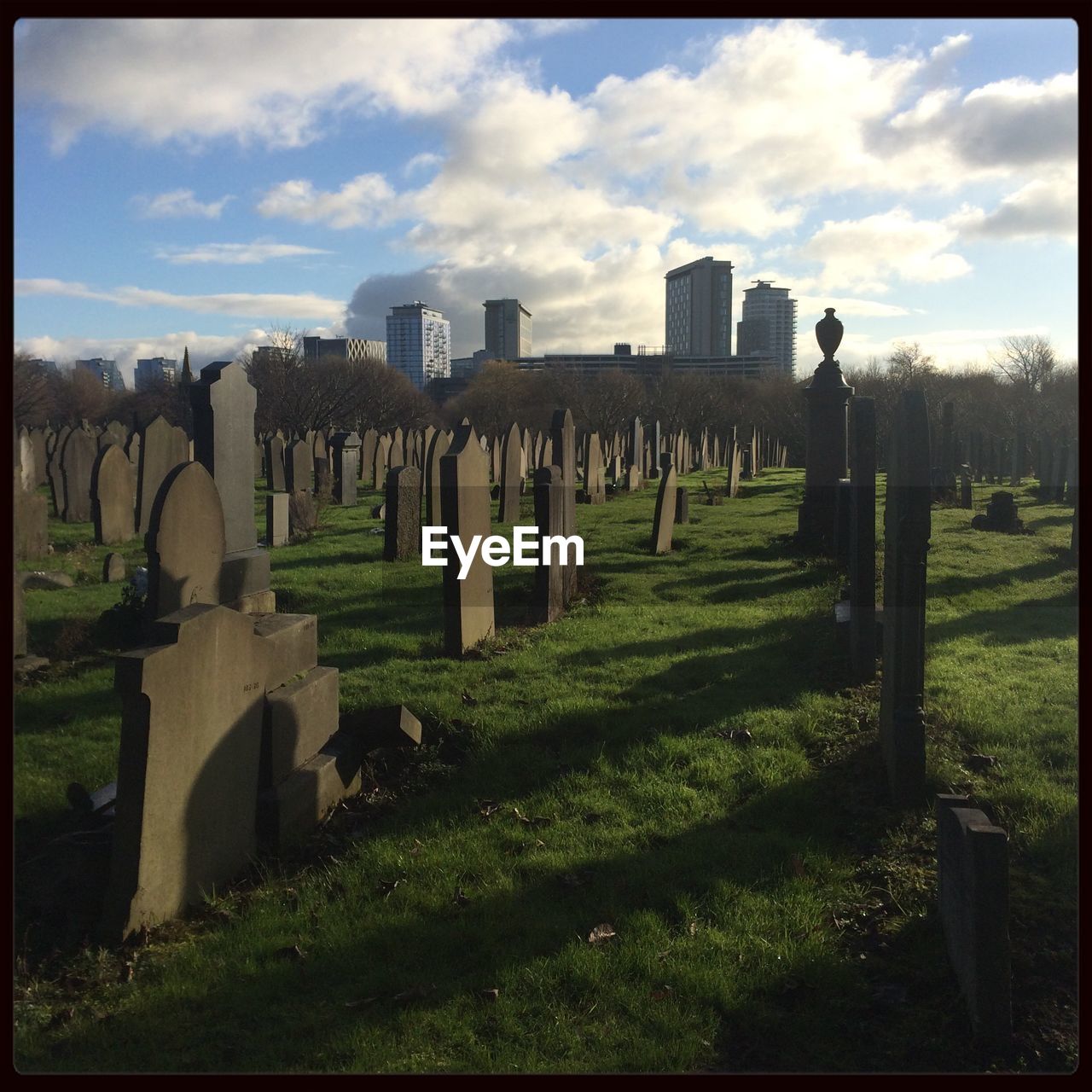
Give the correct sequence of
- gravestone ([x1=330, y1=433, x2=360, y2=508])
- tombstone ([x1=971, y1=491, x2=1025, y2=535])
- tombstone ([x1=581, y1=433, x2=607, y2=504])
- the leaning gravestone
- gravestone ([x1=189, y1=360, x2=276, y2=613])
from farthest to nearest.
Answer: gravestone ([x1=330, y1=433, x2=360, y2=508]), tombstone ([x1=581, y1=433, x2=607, y2=504]), tombstone ([x1=971, y1=491, x2=1025, y2=535]), gravestone ([x1=189, y1=360, x2=276, y2=613]), the leaning gravestone

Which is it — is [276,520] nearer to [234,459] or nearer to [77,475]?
[77,475]

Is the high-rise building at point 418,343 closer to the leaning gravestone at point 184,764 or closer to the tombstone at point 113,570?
the tombstone at point 113,570

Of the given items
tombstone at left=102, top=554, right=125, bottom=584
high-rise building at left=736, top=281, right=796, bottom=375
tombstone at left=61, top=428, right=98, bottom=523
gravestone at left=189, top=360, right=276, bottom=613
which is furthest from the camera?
high-rise building at left=736, top=281, right=796, bottom=375

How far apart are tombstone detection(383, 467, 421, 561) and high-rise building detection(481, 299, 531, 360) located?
5.91 m

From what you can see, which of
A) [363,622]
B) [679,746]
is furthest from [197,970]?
[363,622]

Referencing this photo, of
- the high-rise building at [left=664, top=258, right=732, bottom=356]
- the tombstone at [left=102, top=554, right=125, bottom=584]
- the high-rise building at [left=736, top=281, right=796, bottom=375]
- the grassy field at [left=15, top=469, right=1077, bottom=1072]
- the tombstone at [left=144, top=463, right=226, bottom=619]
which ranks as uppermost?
the high-rise building at [left=736, top=281, right=796, bottom=375]

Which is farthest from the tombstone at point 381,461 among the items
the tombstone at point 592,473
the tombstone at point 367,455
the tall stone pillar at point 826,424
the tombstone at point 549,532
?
the tombstone at point 549,532

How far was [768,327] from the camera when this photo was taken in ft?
126

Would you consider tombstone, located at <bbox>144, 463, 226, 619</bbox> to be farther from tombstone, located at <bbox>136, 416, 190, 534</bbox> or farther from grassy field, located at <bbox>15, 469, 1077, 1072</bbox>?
tombstone, located at <bbox>136, 416, 190, 534</bbox>

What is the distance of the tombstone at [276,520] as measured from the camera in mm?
13727

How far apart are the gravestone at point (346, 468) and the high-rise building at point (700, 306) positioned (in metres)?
9.93

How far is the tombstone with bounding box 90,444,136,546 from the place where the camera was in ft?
45.4

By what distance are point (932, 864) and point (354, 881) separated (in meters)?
2.91

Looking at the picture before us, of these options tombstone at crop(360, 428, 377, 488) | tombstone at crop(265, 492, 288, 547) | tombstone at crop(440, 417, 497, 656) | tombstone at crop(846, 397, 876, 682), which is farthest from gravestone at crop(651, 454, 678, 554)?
tombstone at crop(360, 428, 377, 488)
